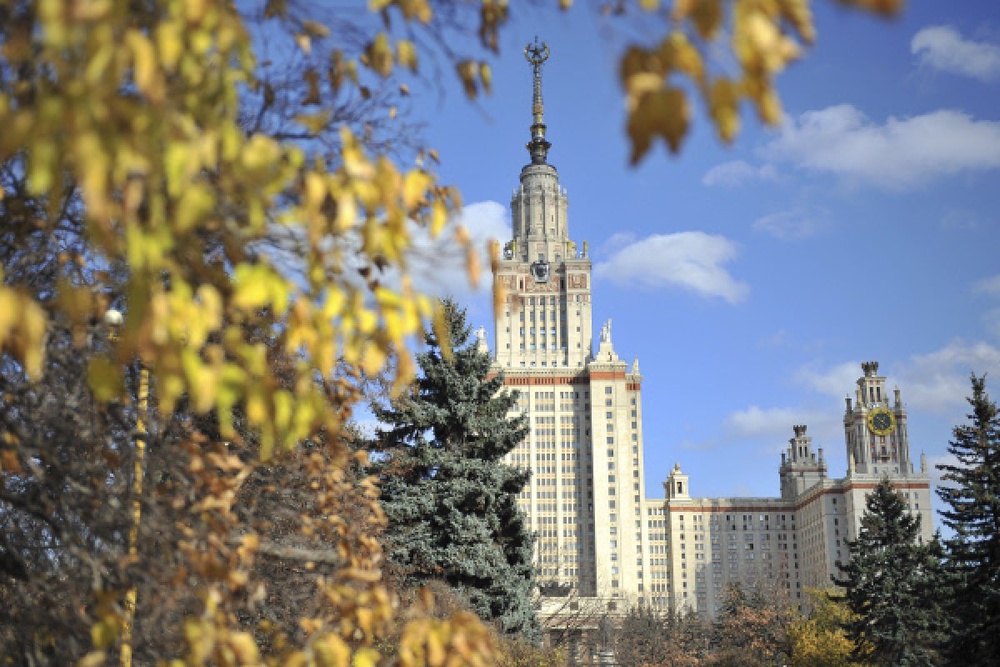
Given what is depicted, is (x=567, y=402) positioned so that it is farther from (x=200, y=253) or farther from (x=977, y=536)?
(x=200, y=253)

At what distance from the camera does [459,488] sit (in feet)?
87.2

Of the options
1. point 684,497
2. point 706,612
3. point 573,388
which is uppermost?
point 573,388

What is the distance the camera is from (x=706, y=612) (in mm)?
146750

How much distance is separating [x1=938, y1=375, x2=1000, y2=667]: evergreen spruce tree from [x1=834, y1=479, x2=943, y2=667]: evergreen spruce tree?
4.09 meters

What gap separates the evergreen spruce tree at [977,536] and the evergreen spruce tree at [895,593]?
13.4 ft

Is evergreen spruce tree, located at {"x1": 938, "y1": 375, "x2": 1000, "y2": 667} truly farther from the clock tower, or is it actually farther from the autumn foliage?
the clock tower

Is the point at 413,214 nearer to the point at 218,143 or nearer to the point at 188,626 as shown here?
the point at 218,143

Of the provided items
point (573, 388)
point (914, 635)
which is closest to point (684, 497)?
point (573, 388)

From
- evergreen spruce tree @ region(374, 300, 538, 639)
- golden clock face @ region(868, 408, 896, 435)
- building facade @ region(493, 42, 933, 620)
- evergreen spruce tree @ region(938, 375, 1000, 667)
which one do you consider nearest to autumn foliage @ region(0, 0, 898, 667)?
evergreen spruce tree @ region(374, 300, 538, 639)

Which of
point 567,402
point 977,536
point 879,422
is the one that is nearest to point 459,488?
point 977,536

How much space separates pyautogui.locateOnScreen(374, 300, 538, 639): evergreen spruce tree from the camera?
2588 cm

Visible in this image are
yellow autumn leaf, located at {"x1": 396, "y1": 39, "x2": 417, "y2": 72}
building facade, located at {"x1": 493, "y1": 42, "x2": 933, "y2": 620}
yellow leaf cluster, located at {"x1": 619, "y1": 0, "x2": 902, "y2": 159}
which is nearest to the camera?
yellow leaf cluster, located at {"x1": 619, "y1": 0, "x2": 902, "y2": 159}

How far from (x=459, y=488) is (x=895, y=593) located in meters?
23.9

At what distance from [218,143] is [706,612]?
151 m
